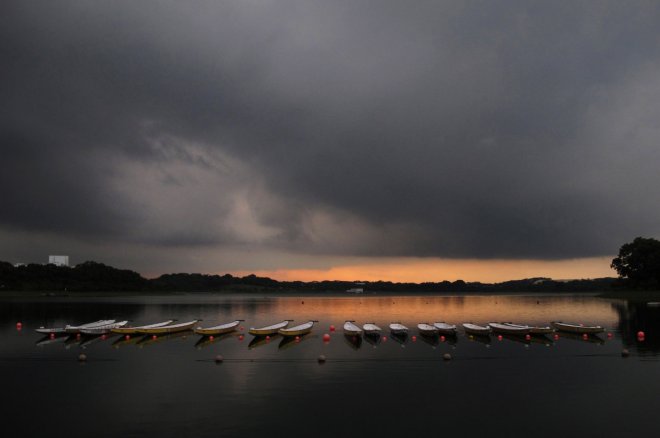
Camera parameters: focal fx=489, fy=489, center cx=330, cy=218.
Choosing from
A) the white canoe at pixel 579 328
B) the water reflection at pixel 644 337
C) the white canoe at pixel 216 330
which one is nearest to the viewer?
the water reflection at pixel 644 337

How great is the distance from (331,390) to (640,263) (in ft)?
497

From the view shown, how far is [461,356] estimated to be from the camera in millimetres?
37938

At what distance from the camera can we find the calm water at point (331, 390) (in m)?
20.2

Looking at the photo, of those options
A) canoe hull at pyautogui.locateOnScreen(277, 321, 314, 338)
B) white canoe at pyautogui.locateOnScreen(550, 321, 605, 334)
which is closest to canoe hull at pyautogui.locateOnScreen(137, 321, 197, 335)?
canoe hull at pyautogui.locateOnScreen(277, 321, 314, 338)

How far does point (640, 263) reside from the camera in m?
146

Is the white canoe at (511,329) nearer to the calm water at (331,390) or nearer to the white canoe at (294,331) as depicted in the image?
the calm water at (331,390)

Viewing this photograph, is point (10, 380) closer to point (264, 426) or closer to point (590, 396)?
point (264, 426)

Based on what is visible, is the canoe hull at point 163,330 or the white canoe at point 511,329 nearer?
the white canoe at point 511,329

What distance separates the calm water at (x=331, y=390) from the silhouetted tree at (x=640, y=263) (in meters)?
118

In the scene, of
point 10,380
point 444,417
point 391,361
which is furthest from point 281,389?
point 10,380

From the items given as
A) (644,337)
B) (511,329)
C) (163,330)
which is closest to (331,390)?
(511,329)

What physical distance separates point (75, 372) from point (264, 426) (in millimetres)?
18389

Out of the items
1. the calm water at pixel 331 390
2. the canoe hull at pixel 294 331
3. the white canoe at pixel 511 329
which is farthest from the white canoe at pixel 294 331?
the white canoe at pixel 511 329

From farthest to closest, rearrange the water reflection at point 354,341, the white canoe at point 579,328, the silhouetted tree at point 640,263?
the silhouetted tree at point 640,263, the white canoe at point 579,328, the water reflection at point 354,341
